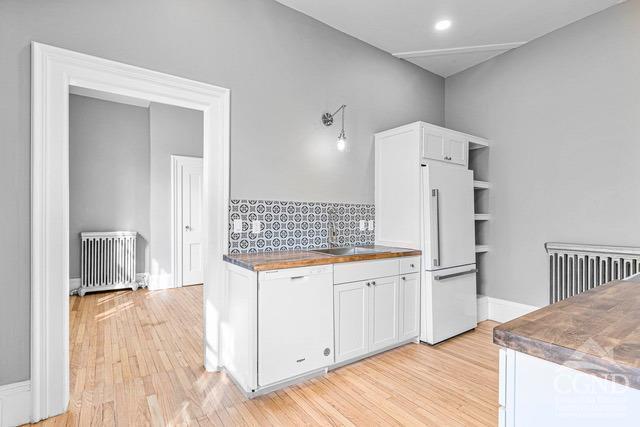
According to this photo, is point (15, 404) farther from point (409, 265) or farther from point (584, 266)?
point (584, 266)

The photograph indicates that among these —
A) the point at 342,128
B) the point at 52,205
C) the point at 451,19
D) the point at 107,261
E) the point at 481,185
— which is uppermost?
the point at 451,19

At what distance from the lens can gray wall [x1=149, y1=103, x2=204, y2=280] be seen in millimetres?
5418

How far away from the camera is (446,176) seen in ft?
11.0

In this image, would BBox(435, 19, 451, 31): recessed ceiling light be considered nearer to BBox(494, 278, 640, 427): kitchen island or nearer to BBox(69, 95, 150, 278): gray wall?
BBox(494, 278, 640, 427): kitchen island

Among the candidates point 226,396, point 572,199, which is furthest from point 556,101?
point 226,396

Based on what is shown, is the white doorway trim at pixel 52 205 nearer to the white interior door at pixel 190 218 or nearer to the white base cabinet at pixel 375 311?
the white base cabinet at pixel 375 311

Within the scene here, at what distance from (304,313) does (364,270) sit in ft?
2.13

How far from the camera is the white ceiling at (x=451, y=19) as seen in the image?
10.0 ft

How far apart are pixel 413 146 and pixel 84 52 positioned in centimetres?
278

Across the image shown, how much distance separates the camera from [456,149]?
3.61m

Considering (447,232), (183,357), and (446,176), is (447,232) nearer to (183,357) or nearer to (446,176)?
(446,176)

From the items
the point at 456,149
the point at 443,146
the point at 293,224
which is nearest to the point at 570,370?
the point at 293,224

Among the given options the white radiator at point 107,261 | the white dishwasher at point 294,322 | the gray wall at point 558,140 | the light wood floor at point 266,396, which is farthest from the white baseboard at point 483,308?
the white radiator at point 107,261

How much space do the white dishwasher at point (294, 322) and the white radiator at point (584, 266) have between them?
2.47 meters
